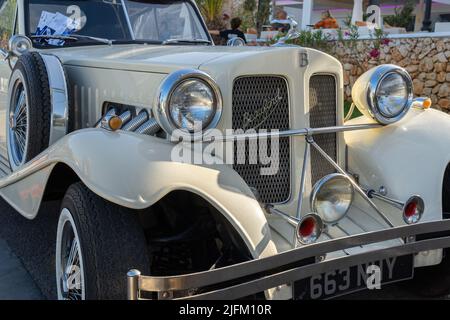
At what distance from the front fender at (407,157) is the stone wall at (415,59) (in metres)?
5.13

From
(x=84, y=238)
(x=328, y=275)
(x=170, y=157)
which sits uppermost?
(x=170, y=157)

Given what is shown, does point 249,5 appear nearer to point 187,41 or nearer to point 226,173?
point 187,41

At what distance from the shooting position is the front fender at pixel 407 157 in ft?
8.79

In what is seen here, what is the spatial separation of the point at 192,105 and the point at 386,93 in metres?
1.24

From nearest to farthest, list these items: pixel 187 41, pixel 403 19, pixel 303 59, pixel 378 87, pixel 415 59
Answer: pixel 303 59
pixel 378 87
pixel 187 41
pixel 415 59
pixel 403 19

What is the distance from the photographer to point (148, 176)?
1960mm

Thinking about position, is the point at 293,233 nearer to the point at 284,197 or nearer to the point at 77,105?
the point at 284,197

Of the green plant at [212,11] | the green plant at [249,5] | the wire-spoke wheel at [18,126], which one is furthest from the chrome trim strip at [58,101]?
the green plant at [249,5]

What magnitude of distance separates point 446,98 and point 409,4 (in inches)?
315

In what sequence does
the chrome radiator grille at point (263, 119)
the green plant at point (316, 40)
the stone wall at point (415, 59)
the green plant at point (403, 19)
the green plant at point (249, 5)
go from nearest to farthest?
the chrome radiator grille at point (263, 119), the stone wall at point (415, 59), the green plant at point (316, 40), the green plant at point (403, 19), the green plant at point (249, 5)

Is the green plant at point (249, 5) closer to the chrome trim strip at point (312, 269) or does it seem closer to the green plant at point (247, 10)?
the green plant at point (247, 10)

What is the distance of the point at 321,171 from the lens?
9.08 ft

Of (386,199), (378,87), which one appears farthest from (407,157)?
(378,87)

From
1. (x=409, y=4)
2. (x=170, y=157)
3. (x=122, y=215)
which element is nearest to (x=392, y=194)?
(x=170, y=157)
